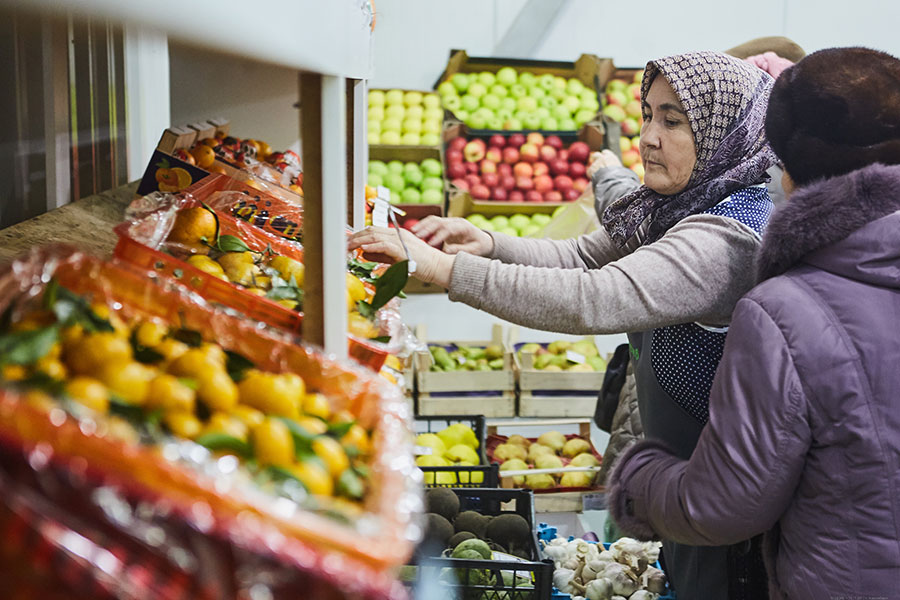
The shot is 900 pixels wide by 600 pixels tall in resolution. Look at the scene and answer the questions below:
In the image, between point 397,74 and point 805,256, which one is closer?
point 805,256

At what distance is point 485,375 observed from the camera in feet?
12.4

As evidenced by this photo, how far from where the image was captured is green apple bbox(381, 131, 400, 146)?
515 cm

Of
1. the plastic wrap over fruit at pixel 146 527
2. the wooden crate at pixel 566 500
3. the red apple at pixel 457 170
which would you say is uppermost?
the plastic wrap over fruit at pixel 146 527

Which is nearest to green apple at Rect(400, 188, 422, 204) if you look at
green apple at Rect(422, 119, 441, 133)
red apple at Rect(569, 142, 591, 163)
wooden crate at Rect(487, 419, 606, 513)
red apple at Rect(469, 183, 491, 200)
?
red apple at Rect(469, 183, 491, 200)

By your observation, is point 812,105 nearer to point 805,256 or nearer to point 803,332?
point 805,256

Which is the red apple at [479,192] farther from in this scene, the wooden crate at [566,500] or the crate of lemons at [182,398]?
the crate of lemons at [182,398]

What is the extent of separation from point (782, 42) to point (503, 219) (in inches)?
68.1

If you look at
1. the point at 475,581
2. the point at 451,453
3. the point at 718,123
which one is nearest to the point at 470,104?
the point at 451,453

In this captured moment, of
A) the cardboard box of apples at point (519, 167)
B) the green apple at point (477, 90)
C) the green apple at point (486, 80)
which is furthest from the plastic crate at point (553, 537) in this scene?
the green apple at point (486, 80)

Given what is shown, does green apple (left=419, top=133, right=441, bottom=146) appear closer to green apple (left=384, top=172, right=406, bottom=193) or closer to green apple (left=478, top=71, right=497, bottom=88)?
green apple (left=384, top=172, right=406, bottom=193)

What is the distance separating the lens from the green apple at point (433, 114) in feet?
17.4

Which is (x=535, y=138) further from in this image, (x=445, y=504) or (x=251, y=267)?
(x=251, y=267)

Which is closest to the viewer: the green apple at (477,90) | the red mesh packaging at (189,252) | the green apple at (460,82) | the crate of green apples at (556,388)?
the red mesh packaging at (189,252)

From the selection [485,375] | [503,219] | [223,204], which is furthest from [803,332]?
[503,219]
